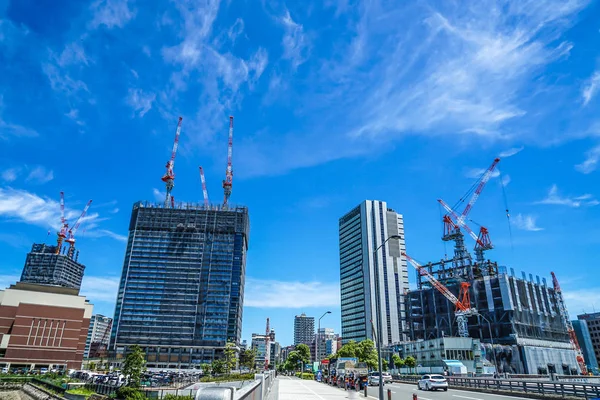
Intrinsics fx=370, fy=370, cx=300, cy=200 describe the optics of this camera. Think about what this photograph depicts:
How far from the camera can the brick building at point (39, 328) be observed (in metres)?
102

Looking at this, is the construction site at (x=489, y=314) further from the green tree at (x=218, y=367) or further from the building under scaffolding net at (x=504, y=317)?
the green tree at (x=218, y=367)

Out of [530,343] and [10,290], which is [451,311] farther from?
[10,290]

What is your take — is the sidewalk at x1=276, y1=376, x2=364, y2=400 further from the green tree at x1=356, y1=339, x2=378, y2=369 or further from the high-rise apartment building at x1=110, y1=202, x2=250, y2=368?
the high-rise apartment building at x1=110, y1=202, x2=250, y2=368

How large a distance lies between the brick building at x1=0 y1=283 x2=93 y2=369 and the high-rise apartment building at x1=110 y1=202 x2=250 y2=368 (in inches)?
2438

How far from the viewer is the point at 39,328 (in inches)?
4183

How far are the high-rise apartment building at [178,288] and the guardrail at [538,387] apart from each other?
152007 millimetres

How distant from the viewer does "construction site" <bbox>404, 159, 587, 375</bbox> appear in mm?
112188

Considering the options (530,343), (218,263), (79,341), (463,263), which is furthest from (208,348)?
(530,343)

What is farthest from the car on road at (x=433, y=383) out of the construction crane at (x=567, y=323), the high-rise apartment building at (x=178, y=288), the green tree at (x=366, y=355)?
the high-rise apartment building at (x=178, y=288)

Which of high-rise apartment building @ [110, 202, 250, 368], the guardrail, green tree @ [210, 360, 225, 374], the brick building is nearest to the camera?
the guardrail

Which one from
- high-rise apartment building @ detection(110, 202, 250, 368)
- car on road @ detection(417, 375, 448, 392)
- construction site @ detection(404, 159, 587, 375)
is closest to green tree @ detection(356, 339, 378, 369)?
construction site @ detection(404, 159, 587, 375)

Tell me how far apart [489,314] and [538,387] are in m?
111

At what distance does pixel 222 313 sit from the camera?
598ft

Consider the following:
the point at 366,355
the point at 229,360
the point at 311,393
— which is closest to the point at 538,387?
the point at 311,393
